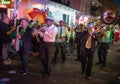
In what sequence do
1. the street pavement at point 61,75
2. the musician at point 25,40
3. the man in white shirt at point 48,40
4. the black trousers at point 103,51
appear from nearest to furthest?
the street pavement at point 61,75
the musician at point 25,40
the man in white shirt at point 48,40
the black trousers at point 103,51

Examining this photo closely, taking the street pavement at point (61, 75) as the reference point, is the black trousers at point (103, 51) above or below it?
Result: above

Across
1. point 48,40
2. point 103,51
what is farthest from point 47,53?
point 103,51

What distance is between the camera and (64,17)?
93.8 ft

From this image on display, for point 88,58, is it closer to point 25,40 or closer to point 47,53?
point 47,53

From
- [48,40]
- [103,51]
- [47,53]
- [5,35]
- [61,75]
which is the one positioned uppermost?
[5,35]

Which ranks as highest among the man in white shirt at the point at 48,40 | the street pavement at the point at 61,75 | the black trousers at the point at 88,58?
the man in white shirt at the point at 48,40

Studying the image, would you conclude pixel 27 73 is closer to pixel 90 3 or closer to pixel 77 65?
pixel 77 65

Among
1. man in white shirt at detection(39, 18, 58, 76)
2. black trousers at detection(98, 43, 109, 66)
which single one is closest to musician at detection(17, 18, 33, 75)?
man in white shirt at detection(39, 18, 58, 76)

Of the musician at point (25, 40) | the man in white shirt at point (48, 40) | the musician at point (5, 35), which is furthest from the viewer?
the musician at point (5, 35)

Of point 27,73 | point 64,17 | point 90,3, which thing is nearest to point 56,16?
point 64,17

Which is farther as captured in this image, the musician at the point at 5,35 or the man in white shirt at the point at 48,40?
the musician at the point at 5,35

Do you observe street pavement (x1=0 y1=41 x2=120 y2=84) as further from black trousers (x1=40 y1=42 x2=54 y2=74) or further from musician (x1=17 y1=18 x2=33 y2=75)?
musician (x1=17 y1=18 x2=33 y2=75)

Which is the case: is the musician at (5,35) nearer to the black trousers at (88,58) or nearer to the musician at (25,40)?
the musician at (25,40)

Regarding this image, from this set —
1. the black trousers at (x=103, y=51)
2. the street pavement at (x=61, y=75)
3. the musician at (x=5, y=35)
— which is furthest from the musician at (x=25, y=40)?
the black trousers at (x=103, y=51)
